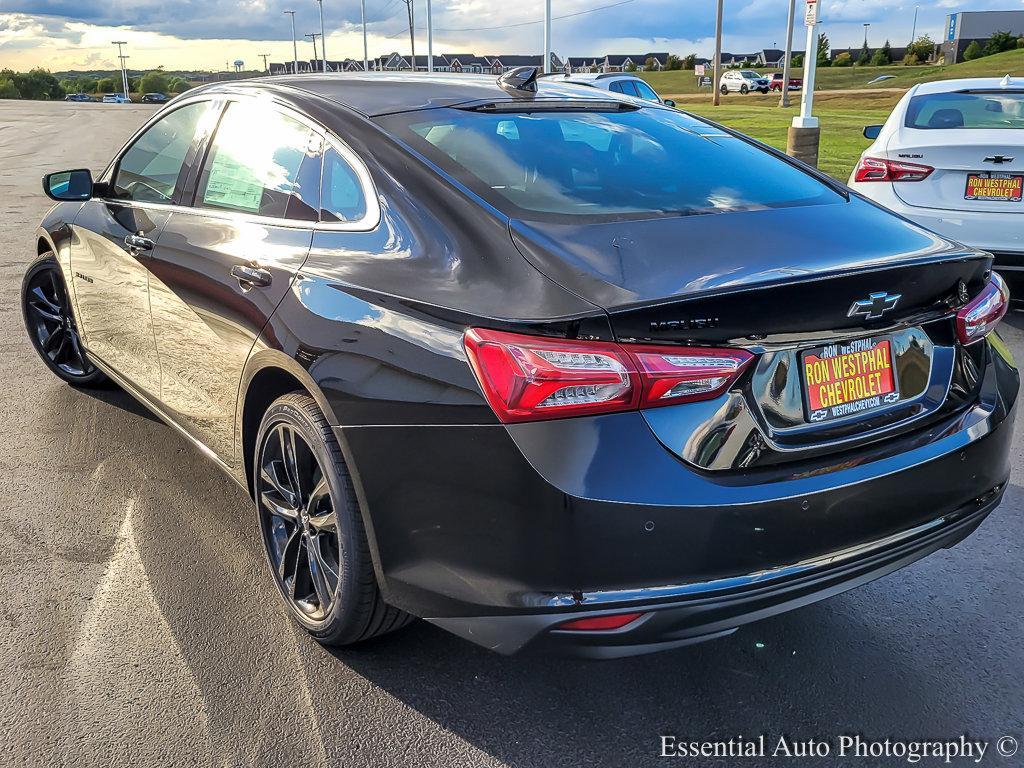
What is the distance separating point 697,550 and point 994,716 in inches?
45.2

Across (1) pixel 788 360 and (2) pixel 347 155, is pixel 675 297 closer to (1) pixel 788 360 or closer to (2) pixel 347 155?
(1) pixel 788 360

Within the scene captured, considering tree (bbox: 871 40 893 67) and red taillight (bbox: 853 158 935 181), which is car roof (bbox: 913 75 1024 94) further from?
tree (bbox: 871 40 893 67)

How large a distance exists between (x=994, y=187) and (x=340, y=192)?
520cm

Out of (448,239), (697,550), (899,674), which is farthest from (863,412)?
(448,239)

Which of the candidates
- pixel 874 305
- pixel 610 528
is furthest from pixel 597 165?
pixel 610 528

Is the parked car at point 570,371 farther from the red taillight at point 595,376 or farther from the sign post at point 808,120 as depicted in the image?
the sign post at point 808,120

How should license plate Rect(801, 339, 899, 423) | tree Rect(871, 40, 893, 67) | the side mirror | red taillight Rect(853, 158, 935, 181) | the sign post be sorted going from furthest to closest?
tree Rect(871, 40, 893, 67) → the sign post → red taillight Rect(853, 158, 935, 181) → the side mirror → license plate Rect(801, 339, 899, 423)

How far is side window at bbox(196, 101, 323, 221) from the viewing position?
313 centimetres

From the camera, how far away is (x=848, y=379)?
7.91ft

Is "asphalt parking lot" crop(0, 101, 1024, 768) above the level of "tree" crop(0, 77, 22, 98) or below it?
above

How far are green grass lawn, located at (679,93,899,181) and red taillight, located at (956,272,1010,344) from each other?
37.4ft

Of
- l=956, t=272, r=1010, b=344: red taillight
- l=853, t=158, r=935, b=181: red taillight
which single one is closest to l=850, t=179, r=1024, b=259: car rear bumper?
l=853, t=158, r=935, b=181: red taillight

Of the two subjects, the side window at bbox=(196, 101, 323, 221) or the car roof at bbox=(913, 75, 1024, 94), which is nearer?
the side window at bbox=(196, 101, 323, 221)

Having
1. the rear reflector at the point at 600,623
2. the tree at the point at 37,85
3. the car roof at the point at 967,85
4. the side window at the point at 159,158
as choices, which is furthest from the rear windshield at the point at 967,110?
the tree at the point at 37,85
